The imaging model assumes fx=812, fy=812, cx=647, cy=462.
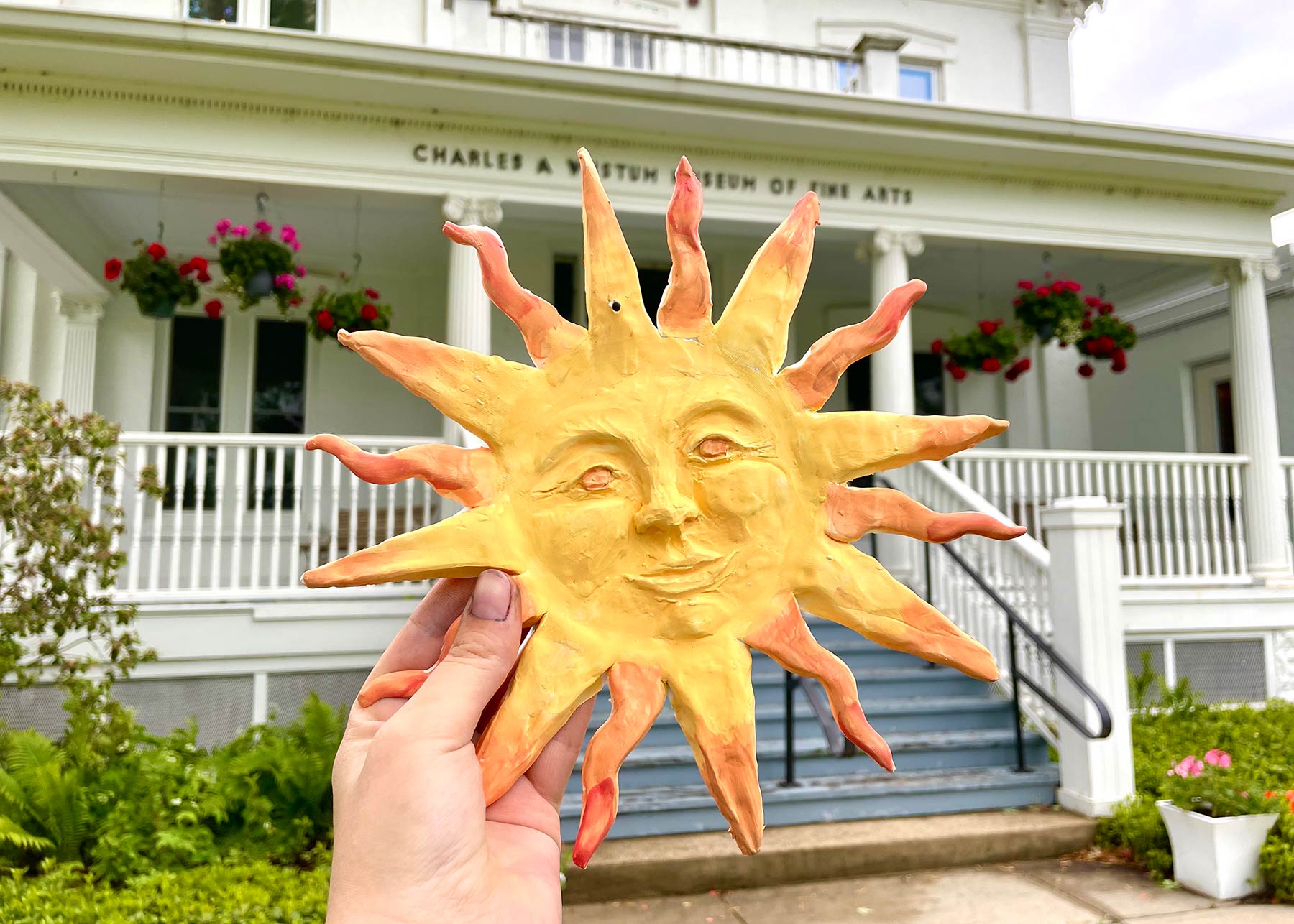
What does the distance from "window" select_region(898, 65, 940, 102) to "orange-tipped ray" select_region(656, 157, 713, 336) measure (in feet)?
34.5

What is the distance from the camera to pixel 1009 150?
707 cm

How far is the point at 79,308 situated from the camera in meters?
8.09

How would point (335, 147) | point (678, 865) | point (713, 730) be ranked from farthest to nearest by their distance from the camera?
1. point (335, 147)
2. point (678, 865)
3. point (713, 730)

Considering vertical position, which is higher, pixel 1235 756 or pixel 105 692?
pixel 105 692

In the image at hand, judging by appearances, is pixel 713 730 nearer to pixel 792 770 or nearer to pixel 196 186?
pixel 792 770

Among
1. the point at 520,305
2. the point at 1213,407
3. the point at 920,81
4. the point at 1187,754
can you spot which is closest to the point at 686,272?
the point at 520,305

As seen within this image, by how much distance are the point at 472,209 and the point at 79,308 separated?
4.69 m

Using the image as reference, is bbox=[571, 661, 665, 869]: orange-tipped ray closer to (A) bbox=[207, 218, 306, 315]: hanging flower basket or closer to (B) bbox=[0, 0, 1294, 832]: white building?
(B) bbox=[0, 0, 1294, 832]: white building

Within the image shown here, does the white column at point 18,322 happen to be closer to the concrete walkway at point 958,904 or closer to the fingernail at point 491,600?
the concrete walkway at point 958,904

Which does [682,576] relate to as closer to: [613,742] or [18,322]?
[613,742]

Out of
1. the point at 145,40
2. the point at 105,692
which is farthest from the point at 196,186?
the point at 105,692

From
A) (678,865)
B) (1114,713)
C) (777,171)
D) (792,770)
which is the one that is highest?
(777,171)

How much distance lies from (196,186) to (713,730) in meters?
6.55

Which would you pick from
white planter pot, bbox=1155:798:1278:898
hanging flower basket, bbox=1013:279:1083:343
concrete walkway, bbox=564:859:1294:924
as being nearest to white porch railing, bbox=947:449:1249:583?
hanging flower basket, bbox=1013:279:1083:343
